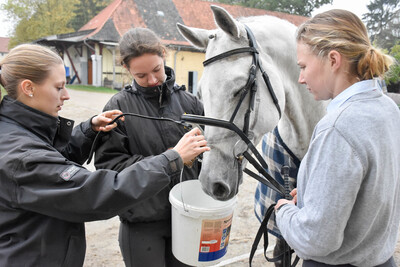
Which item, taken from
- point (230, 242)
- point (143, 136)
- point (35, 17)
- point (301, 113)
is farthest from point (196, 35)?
point (35, 17)

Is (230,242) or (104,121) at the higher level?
(104,121)

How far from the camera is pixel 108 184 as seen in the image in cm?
125

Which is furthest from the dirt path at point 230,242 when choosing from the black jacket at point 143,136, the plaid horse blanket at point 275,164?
the black jacket at point 143,136

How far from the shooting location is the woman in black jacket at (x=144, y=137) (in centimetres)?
170

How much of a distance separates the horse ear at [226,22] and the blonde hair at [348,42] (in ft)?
1.80

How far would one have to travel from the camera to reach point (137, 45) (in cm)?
170

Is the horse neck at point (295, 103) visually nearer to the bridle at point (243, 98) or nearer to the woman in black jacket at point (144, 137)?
the bridle at point (243, 98)

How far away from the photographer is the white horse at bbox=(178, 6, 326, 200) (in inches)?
63.1

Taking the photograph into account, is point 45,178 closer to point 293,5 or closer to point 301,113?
point 301,113

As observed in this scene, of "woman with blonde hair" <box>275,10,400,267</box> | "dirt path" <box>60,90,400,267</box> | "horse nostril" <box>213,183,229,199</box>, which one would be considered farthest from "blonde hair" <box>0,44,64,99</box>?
"dirt path" <box>60,90,400,267</box>

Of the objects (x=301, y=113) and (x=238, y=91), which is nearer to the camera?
(x=238, y=91)

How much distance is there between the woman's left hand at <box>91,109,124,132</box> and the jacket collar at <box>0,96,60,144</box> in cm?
32

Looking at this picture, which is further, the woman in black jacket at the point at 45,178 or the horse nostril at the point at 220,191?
the horse nostril at the point at 220,191

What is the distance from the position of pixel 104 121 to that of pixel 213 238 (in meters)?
0.94
